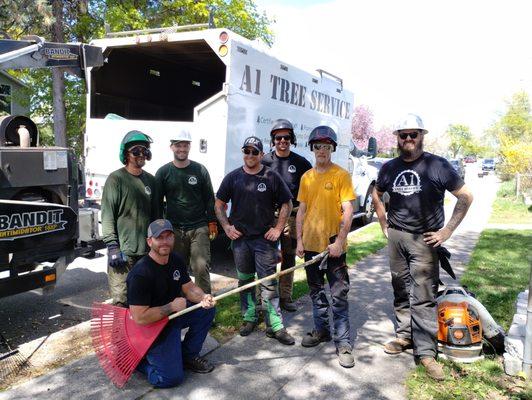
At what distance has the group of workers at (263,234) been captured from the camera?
11.4 feet

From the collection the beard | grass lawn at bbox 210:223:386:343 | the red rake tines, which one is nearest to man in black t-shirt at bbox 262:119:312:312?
grass lawn at bbox 210:223:386:343

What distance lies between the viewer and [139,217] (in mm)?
4133

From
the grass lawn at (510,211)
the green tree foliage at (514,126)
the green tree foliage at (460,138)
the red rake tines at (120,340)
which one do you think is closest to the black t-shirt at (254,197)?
the red rake tines at (120,340)

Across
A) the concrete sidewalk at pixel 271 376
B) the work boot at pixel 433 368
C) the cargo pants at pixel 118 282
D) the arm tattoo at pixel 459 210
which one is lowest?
the concrete sidewalk at pixel 271 376

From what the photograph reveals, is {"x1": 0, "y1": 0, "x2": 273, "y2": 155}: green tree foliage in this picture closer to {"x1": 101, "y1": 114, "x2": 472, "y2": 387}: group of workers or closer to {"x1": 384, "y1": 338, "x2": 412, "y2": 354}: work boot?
{"x1": 101, "y1": 114, "x2": 472, "y2": 387}: group of workers

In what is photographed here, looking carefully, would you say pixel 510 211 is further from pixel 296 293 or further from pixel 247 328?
A: pixel 247 328

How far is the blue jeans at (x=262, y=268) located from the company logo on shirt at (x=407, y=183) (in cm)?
127

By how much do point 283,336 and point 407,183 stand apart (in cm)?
173

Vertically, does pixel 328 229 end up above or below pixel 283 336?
above

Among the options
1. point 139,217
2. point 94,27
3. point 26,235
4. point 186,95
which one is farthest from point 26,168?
point 94,27

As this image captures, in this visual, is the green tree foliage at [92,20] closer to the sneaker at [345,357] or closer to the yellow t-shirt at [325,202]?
the yellow t-shirt at [325,202]

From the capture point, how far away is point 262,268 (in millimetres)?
4332

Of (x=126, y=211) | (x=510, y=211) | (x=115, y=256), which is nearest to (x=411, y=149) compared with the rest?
(x=126, y=211)

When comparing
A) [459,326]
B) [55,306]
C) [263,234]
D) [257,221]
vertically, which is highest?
[257,221]
